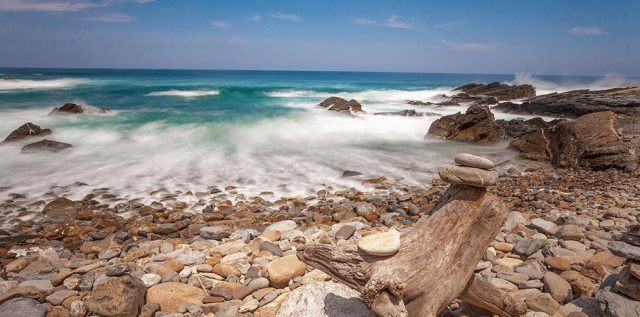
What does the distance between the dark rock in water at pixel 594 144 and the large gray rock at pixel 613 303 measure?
8.17 meters

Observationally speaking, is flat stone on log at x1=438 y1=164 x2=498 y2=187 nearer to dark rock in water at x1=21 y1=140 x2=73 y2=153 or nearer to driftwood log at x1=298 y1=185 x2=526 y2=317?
driftwood log at x1=298 y1=185 x2=526 y2=317

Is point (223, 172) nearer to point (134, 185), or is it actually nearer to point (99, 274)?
point (134, 185)

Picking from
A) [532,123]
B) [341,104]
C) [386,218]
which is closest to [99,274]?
[386,218]

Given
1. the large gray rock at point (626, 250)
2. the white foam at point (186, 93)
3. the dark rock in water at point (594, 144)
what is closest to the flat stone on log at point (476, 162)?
the large gray rock at point (626, 250)

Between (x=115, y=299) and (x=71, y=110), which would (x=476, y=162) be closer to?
(x=115, y=299)

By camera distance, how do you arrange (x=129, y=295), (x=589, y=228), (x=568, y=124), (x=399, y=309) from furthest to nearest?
(x=568, y=124), (x=589, y=228), (x=129, y=295), (x=399, y=309)

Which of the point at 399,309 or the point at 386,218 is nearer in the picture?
the point at 399,309

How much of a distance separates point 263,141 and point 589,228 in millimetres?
11409

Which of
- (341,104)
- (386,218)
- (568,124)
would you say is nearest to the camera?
(386,218)

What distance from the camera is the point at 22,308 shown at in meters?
3.03

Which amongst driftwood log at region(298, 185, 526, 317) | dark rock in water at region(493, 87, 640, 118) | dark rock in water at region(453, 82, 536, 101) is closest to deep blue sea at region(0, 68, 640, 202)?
dark rock in water at region(493, 87, 640, 118)

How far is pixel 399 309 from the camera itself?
207cm

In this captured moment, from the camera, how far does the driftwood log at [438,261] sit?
7.65 feet

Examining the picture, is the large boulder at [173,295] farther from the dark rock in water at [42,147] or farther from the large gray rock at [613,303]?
the dark rock in water at [42,147]
